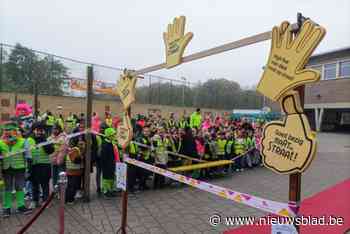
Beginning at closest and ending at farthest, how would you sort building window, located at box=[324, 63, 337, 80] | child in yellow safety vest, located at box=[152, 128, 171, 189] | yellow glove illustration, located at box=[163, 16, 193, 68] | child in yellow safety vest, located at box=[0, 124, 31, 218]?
yellow glove illustration, located at box=[163, 16, 193, 68]
child in yellow safety vest, located at box=[0, 124, 31, 218]
child in yellow safety vest, located at box=[152, 128, 171, 189]
building window, located at box=[324, 63, 337, 80]

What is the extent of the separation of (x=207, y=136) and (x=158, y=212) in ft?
13.6

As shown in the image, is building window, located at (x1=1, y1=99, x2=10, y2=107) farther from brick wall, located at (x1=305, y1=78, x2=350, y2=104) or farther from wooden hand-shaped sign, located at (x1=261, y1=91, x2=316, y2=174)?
brick wall, located at (x1=305, y1=78, x2=350, y2=104)

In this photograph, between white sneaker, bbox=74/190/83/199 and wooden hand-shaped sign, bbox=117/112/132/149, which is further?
white sneaker, bbox=74/190/83/199

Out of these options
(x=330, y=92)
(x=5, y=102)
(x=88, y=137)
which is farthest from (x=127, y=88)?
(x=330, y=92)

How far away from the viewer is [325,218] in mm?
4738

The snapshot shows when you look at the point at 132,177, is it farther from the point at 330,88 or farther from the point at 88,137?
the point at 330,88

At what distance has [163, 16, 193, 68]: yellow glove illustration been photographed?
138 inches

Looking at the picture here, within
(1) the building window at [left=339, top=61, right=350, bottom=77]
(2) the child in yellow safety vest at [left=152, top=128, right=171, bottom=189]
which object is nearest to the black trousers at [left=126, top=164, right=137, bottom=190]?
(2) the child in yellow safety vest at [left=152, top=128, right=171, bottom=189]

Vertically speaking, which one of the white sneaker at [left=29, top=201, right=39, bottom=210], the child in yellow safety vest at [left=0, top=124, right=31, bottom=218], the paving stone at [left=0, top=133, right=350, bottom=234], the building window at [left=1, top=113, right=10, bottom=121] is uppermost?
the building window at [left=1, top=113, right=10, bottom=121]

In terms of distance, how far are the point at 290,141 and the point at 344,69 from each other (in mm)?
29545

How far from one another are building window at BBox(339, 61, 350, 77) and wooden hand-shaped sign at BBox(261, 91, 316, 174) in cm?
2899

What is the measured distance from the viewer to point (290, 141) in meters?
2.06

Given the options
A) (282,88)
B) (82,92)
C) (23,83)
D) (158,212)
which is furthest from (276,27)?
(82,92)

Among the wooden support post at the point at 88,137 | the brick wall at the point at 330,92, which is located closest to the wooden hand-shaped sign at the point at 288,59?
the wooden support post at the point at 88,137
